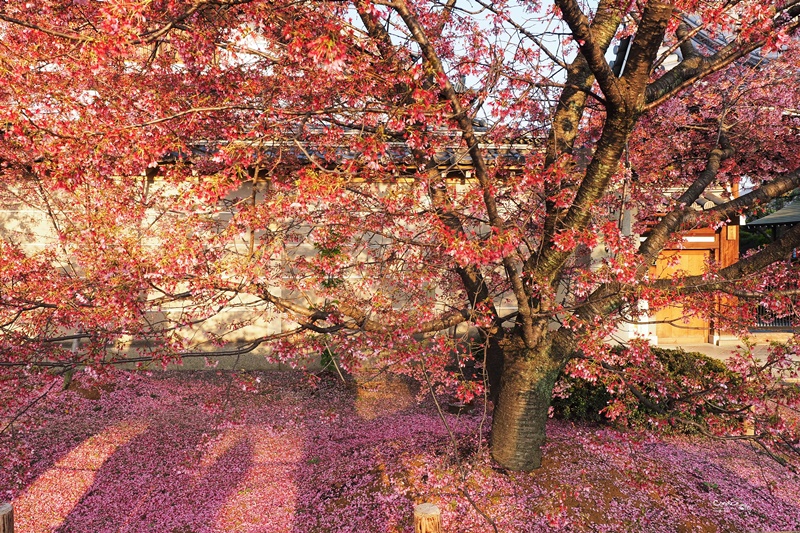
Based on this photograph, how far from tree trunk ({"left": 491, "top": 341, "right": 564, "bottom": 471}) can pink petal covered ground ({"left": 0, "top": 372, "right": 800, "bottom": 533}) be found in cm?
23

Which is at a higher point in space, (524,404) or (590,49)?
(590,49)

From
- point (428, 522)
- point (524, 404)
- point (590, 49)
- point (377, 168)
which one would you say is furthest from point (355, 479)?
point (590, 49)

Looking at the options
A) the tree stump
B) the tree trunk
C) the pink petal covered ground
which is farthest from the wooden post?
the tree trunk

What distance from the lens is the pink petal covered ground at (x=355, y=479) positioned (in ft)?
17.4

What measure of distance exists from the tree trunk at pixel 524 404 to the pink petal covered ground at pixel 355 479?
23cm

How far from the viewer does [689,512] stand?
17.8 ft

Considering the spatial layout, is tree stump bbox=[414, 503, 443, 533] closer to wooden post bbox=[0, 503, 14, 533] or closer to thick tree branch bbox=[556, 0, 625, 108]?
wooden post bbox=[0, 503, 14, 533]

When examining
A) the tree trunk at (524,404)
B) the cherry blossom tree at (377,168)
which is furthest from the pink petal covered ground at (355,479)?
the cherry blossom tree at (377,168)

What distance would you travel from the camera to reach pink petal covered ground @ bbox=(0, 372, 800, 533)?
5301mm

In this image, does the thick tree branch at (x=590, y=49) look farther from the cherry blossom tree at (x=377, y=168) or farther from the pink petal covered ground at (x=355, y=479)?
the pink petal covered ground at (x=355, y=479)

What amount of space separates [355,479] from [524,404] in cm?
223

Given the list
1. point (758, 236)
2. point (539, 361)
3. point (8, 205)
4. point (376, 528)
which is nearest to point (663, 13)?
point (539, 361)

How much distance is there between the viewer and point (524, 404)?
5609 millimetres

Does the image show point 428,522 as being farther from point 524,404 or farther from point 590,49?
point 590,49
